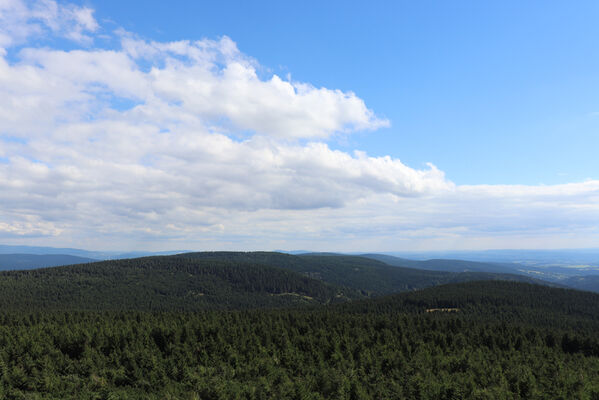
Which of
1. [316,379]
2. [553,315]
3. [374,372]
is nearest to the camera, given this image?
[316,379]

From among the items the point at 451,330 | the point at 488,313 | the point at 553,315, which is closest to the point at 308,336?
the point at 451,330

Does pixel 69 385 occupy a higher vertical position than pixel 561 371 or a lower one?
higher

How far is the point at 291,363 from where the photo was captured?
264 feet

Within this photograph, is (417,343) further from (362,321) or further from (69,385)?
(69,385)

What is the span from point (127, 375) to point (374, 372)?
5518 centimetres

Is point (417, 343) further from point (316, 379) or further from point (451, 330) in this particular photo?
point (316, 379)

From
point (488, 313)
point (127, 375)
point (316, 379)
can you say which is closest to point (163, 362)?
point (127, 375)

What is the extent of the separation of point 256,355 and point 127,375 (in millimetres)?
29271

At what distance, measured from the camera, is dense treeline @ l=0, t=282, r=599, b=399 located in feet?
197

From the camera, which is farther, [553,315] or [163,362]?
[553,315]

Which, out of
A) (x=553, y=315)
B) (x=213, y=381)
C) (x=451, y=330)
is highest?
(x=213, y=381)

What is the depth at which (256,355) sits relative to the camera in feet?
273

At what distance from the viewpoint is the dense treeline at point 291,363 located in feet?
197

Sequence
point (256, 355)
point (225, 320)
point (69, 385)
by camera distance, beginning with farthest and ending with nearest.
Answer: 1. point (225, 320)
2. point (256, 355)
3. point (69, 385)
